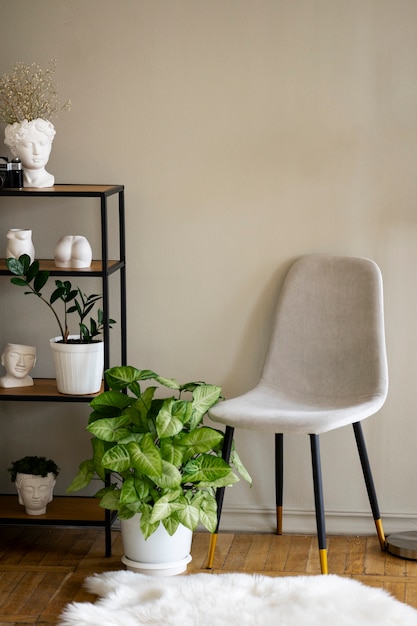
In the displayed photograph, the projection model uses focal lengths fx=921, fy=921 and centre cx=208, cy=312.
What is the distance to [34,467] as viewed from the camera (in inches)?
132

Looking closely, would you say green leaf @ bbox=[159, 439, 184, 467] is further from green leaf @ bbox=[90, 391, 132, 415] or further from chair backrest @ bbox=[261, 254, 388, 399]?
chair backrest @ bbox=[261, 254, 388, 399]

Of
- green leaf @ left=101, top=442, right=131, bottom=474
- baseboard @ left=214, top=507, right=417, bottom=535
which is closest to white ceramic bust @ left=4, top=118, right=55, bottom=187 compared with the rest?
green leaf @ left=101, top=442, right=131, bottom=474

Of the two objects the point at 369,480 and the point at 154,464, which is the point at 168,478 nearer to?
the point at 154,464

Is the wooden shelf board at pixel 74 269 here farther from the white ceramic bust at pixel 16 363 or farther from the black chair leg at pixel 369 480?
the black chair leg at pixel 369 480

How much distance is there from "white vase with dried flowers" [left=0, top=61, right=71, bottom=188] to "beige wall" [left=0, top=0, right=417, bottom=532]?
178 mm

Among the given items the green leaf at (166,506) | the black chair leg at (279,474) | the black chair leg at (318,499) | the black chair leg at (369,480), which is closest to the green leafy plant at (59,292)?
the green leaf at (166,506)

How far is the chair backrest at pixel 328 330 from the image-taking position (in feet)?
10.6

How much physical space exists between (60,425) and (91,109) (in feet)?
3.97

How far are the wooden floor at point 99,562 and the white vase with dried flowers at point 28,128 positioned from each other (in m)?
1.31

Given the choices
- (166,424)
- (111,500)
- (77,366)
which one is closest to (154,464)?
(166,424)

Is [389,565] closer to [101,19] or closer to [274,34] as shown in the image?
[274,34]

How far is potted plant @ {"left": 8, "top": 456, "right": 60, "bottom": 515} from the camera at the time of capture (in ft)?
10.9

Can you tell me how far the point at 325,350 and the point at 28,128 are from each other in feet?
4.29

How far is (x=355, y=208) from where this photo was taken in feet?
11.0
